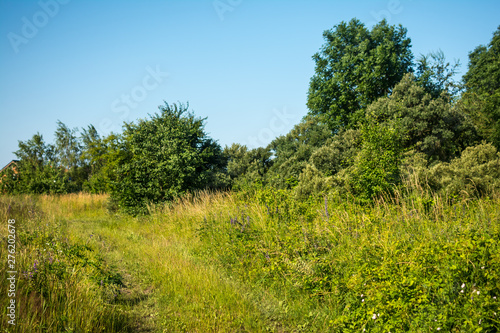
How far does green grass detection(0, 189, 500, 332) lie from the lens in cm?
338

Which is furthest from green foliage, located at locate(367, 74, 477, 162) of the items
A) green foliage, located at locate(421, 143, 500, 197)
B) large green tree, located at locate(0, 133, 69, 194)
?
large green tree, located at locate(0, 133, 69, 194)

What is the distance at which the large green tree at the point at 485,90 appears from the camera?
19516 mm

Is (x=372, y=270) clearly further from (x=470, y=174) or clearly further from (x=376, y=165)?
(x=470, y=174)

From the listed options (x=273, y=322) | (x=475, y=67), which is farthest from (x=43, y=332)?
(x=475, y=67)

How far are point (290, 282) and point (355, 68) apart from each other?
21388mm

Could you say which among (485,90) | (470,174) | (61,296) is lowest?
(61,296)

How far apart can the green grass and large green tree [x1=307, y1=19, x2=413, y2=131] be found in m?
17.0

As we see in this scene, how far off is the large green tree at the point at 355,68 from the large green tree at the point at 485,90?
6.05 metres

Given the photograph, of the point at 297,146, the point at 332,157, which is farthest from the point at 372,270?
the point at 297,146

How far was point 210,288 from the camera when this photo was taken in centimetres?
505

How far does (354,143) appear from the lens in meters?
18.1

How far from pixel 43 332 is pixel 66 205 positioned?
17.3m

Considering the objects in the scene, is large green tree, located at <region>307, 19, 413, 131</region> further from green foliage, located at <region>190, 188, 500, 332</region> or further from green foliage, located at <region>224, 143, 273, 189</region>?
green foliage, located at <region>190, 188, 500, 332</region>

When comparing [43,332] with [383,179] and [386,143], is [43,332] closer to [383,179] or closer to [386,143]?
[383,179]
